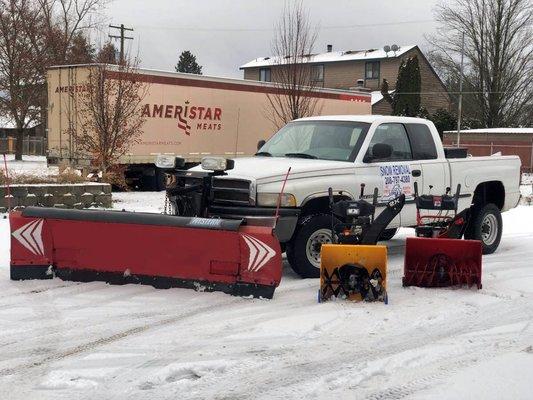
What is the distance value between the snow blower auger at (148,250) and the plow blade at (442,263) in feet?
5.06

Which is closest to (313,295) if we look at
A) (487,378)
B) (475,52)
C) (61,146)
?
(487,378)

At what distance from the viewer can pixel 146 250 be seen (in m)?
6.48

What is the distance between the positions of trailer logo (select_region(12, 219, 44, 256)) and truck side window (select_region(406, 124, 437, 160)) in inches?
185

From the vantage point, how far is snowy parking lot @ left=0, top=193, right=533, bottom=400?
4180mm

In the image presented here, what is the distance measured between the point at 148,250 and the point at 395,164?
336 cm

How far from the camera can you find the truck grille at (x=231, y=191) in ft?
23.0

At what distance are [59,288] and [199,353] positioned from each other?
249 centimetres

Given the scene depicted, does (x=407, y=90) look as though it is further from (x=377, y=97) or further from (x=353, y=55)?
(x=353, y=55)

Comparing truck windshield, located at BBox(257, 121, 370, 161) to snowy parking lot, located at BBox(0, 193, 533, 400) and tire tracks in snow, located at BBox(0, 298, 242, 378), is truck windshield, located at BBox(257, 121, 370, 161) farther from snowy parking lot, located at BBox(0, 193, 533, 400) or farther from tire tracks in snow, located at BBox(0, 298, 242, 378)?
tire tracks in snow, located at BBox(0, 298, 242, 378)

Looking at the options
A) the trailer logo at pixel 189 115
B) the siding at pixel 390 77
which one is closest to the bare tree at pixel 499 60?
the siding at pixel 390 77

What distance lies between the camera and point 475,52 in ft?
168

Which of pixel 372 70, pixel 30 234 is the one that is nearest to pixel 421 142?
pixel 30 234

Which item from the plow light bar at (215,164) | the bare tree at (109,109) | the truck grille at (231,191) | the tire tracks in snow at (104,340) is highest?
the bare tree at (109,109)

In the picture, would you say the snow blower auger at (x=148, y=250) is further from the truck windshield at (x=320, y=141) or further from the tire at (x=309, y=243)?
the truck windshield at (x=320, y=141)
